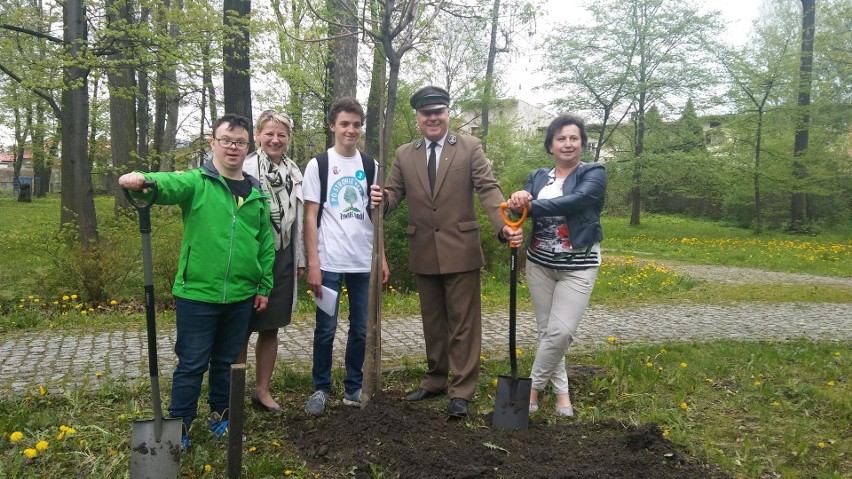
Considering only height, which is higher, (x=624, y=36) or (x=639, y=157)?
(x=624, y=36)

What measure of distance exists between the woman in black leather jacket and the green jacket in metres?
1.68

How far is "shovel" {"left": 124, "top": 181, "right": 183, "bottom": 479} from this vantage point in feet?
9.15

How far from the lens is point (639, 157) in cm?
2409

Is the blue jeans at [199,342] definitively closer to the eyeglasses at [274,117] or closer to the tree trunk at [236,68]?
the eyeglasses at [274,117]

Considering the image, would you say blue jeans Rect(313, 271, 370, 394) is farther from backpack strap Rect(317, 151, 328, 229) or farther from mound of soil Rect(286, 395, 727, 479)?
backpack strap Rect(317, 151, 328, 229)

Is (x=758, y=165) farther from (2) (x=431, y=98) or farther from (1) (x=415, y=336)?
(2) (x=431, y=98)

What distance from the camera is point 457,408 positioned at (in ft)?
12.5

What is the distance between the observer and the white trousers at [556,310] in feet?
12.3

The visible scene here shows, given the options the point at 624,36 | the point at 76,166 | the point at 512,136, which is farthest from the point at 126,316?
the point at 624,36

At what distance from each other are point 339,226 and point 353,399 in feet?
4.16

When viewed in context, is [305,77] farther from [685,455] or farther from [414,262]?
[685,455]

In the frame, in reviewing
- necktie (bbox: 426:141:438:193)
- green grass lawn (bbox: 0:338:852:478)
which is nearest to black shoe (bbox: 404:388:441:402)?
green grass lawn (bbox: 0:338:852:478)

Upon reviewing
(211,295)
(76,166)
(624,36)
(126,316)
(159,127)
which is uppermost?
(624,36)

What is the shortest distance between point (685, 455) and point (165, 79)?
979 cm
